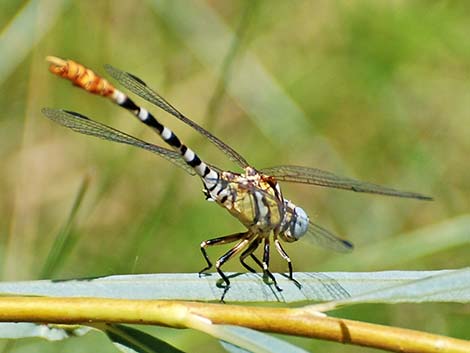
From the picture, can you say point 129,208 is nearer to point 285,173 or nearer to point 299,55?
point 299,55

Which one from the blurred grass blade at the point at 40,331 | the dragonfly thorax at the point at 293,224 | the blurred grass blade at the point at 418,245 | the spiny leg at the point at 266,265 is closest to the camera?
the blurred grass blade at the point at 40,331

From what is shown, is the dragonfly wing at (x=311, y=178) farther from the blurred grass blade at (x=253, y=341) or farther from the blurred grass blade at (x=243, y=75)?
the blurred grass blade at (x=243, y=75)

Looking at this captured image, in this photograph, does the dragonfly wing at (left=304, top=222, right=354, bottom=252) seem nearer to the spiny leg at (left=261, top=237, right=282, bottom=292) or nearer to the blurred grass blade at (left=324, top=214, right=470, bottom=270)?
the spiny leg at (left=261, top=237, right=282, bottom=292)


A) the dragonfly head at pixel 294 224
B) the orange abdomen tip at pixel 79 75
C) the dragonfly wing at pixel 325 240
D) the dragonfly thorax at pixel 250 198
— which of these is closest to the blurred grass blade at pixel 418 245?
the dragonfly wing at pixel 325 240

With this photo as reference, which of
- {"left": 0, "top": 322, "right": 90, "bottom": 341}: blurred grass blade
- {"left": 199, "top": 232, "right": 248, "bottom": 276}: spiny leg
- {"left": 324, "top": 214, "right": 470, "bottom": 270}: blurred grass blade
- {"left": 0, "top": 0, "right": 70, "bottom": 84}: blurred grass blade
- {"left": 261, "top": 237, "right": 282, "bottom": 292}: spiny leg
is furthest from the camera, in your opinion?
{"left": 0, "top": 0, "right": 70, "bottom": 84}: blurred grass blade

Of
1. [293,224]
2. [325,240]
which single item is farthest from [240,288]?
[325,240]

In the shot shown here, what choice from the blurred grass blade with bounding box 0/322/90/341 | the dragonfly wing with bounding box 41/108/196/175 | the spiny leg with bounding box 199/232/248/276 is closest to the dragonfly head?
the spiny leg with bounding box 199/232/248/276

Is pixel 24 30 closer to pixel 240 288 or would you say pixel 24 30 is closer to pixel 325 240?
pixel 325 240

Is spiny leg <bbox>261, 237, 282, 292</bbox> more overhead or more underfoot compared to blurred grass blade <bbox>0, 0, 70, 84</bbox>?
more underfoot
